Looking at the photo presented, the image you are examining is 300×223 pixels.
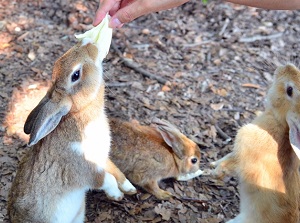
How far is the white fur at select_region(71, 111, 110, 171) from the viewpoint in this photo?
14.6ft

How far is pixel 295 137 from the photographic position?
13.9 feet

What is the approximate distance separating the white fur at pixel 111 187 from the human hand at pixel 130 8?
4.39 ft

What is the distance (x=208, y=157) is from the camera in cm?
545

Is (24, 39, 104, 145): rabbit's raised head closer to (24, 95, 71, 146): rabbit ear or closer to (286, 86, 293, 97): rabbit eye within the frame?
(24, 95, 71, 146): rabbit ear

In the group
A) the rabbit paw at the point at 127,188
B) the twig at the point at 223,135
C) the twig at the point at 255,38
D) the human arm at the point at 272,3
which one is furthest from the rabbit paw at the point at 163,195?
the twig at the point at 255,38

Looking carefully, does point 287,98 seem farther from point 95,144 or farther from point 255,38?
point 255,38

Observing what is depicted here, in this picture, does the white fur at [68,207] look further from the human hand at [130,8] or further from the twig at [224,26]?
the twig at [224,26]

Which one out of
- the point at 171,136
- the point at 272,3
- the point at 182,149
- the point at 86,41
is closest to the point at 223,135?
the point at 182,149

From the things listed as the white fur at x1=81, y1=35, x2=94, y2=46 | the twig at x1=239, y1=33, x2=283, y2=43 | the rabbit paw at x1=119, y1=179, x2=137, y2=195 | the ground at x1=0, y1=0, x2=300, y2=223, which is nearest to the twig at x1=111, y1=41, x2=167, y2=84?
the ground at x1=0, y1=0, x2=300, y2=223

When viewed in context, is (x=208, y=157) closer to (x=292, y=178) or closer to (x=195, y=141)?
(x=195, y=141)

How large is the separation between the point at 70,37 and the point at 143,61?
3.17 feet

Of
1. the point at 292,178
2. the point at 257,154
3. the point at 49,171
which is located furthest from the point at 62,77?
the point at 292,178

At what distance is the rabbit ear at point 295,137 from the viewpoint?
4125 mm

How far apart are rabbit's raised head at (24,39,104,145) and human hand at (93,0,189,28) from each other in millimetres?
342
